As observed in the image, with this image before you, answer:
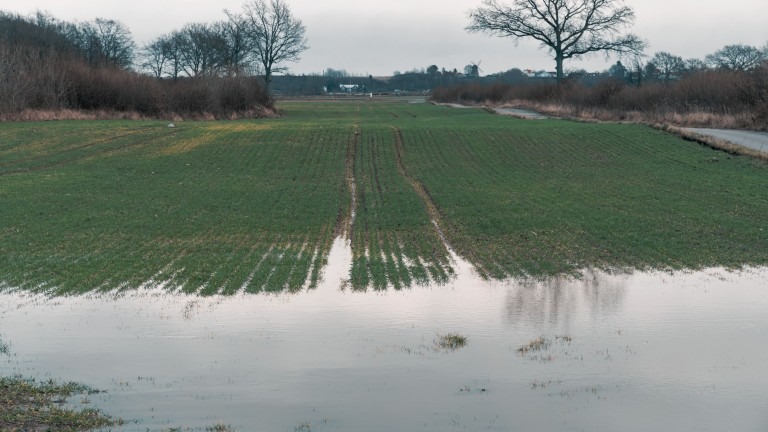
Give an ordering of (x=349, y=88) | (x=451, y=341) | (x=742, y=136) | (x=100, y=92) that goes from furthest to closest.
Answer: (x=349, y=88) < (x=100, y=92) < (x=742, y=136) < (x=451, y=341)

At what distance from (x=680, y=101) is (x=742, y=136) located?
36.3 ft

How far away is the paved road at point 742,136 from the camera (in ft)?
119

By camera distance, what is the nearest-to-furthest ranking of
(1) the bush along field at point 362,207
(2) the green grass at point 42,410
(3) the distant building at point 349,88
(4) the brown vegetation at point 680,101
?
1. (2) the green grass at point 42,410
2. (1) the bush along field at point 362,207
3. (4) the brown vegetation at point 680,101
4. (3) the distant building at point 349,88

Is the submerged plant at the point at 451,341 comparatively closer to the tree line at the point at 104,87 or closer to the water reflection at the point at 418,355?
the water reflection at the point at 418,355

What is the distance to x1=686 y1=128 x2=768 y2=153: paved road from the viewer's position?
36.2 metres

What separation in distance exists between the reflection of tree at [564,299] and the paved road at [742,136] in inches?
896

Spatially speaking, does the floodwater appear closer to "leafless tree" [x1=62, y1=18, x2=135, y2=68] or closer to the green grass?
the green grass

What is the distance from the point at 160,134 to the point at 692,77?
98.2 ft

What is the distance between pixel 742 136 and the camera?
39844 mm

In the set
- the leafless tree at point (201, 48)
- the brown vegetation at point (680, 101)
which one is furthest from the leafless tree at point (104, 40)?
the brown vegetation at point (680, 101)

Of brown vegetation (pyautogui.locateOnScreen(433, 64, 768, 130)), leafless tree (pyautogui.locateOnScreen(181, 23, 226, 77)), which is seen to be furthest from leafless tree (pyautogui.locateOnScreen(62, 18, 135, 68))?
brown vegetation (pyautogui.locateOnScreen(433, 64, 768, 130))

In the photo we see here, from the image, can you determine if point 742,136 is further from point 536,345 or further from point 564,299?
point 536,345

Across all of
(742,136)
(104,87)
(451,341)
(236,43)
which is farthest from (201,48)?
(451,341)

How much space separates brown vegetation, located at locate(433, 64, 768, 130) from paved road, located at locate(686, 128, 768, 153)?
5.13 ft
